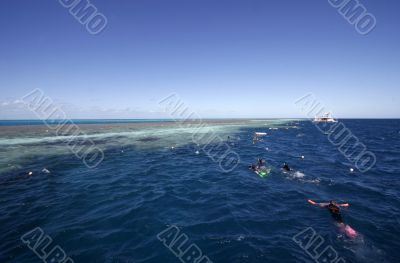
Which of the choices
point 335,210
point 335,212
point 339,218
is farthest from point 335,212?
point 339,218

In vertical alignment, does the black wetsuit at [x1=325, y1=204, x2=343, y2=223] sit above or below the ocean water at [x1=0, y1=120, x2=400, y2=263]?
above

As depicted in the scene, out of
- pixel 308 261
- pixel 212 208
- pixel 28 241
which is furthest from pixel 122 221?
pixel 308 261

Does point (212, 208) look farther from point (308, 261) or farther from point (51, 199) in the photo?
point (51, 199)

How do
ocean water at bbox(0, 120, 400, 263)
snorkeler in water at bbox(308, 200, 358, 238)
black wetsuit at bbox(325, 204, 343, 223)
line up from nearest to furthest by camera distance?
ocean water at bbox(0, 120, 400, 263) → snorkeler in water at bbox(308, 200, 358, 238) → black wetsuit at bbox(325, 204, 343, 223)

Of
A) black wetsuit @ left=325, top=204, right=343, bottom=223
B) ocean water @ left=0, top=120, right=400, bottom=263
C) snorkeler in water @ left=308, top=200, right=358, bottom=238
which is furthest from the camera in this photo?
black wetsuit @ left=325, top=204, right=343, bottom=223

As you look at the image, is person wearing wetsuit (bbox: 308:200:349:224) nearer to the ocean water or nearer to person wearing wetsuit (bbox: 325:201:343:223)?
person wearing wetsuit (bbox: 325:201:343:223)

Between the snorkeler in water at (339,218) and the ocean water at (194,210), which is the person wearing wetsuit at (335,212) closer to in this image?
the snorkeler in water at (339,218)

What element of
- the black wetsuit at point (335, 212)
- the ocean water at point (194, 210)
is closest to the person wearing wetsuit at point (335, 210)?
the black wetsuit at point (335, 212)

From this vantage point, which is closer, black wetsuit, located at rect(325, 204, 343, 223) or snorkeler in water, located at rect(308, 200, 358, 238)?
snorkeler in water, located at rect(308, 200, 358, 238)

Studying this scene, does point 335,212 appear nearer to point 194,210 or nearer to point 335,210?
point 335,210

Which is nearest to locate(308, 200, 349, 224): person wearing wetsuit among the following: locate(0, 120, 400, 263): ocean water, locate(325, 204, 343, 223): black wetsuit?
→ locate(325, 204, 343, 223): black wetsuit

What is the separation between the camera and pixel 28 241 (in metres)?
11.7

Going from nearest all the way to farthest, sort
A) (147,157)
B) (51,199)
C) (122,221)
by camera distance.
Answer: (122,221) → (51,199) → (147,157)

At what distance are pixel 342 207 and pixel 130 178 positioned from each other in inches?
775
